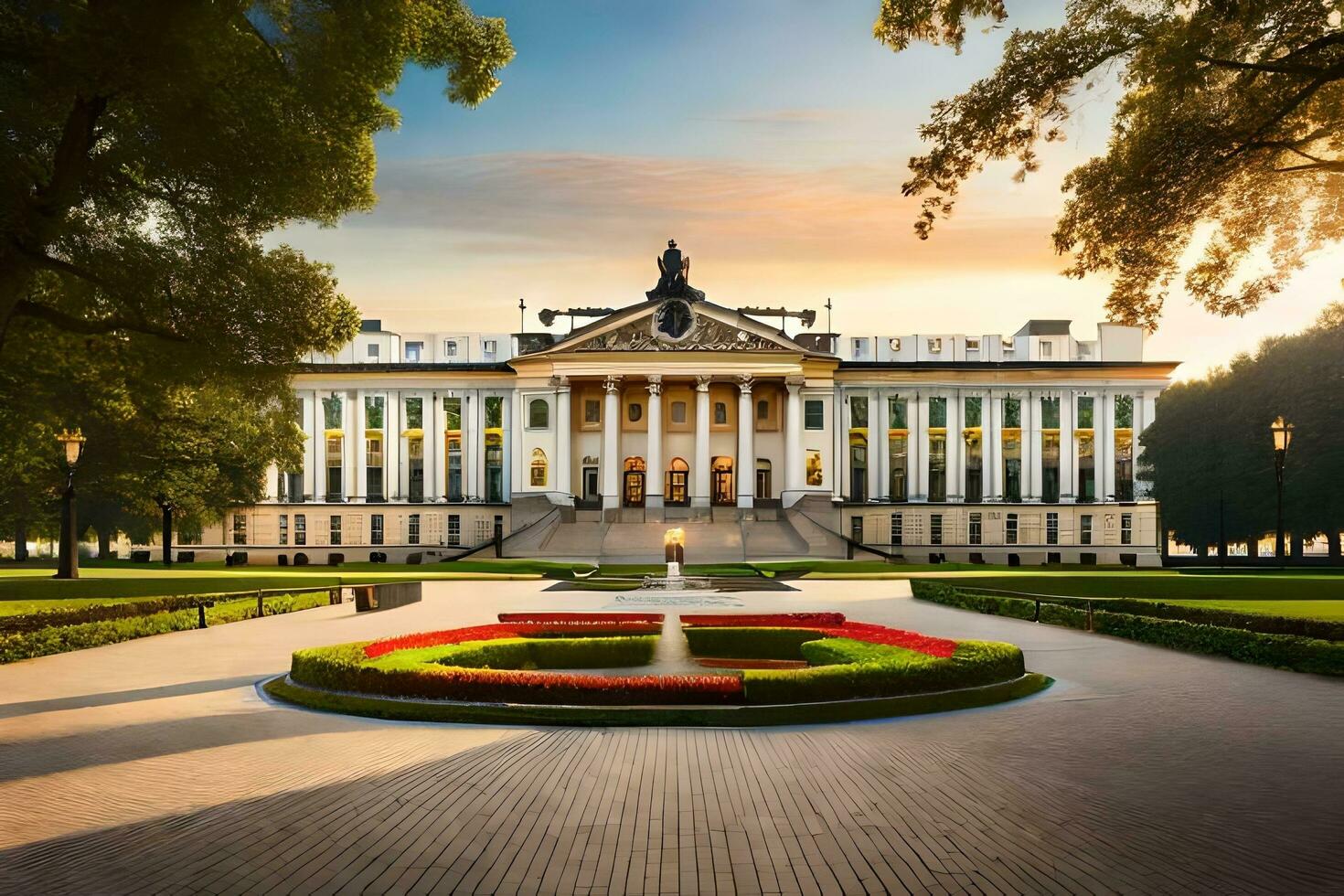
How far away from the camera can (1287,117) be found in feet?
45.0

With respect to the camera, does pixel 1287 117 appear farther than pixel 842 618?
No

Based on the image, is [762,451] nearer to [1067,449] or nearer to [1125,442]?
[1067,449]

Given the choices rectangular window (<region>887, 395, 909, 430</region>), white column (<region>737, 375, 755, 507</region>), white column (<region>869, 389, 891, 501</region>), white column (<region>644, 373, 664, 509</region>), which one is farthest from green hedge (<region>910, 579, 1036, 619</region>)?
rectangular window (<region>887, 395, 909, 430</region>)

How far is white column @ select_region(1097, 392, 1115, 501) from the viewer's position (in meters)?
77.1

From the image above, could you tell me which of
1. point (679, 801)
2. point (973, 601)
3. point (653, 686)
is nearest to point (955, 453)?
point (973, 601)

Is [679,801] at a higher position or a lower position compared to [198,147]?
lower

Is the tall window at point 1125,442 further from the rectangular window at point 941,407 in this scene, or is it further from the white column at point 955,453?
the rectangular window at point 941,407

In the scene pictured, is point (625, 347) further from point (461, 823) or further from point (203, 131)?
point (461, 823)

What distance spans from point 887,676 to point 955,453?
67066 millimetres

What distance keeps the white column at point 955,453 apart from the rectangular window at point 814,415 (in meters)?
11.1

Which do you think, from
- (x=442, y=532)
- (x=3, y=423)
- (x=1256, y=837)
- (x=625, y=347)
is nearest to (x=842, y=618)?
(x=1256, y=837)

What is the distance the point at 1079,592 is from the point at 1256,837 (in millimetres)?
26660

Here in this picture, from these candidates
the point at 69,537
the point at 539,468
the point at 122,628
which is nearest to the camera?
the point at 122,628

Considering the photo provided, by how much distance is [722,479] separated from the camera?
7612 centimetres
